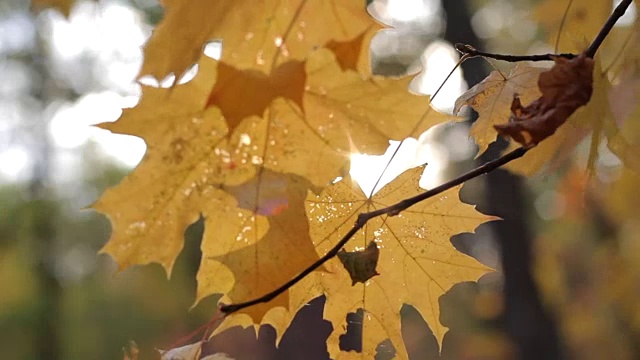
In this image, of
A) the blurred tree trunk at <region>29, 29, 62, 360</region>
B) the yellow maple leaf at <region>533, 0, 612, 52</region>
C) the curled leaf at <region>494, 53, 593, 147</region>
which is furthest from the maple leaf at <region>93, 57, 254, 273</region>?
the blurred tree trunk at <region>29, 29, 62, 360</region>

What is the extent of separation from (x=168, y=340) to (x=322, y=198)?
11826mm

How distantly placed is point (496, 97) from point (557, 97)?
0.86 feet

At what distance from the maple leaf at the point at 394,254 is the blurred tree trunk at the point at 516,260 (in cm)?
350

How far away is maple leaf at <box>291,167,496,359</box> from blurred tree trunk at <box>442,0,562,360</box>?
3.50m

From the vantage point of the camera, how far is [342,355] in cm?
92

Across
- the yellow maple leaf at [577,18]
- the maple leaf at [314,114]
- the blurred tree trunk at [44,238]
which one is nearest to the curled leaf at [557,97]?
the maple leaf at [314,114]

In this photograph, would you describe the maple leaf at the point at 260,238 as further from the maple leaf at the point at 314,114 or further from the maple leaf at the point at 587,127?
the maple leaf at the point at 587,127

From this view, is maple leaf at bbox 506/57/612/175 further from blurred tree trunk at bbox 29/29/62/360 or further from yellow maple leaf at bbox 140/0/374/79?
blurred tree trunk at bbox 29/29/62/360

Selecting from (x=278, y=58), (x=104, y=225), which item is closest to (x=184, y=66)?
(x=278, y=58)

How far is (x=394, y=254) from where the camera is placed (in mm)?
910

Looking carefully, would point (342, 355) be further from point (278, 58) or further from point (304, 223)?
point (278, 58)

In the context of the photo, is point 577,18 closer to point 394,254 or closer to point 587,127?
point 587,127

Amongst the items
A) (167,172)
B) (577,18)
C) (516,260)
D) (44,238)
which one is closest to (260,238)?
(167,172)

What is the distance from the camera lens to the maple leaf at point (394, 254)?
0.87 metres
